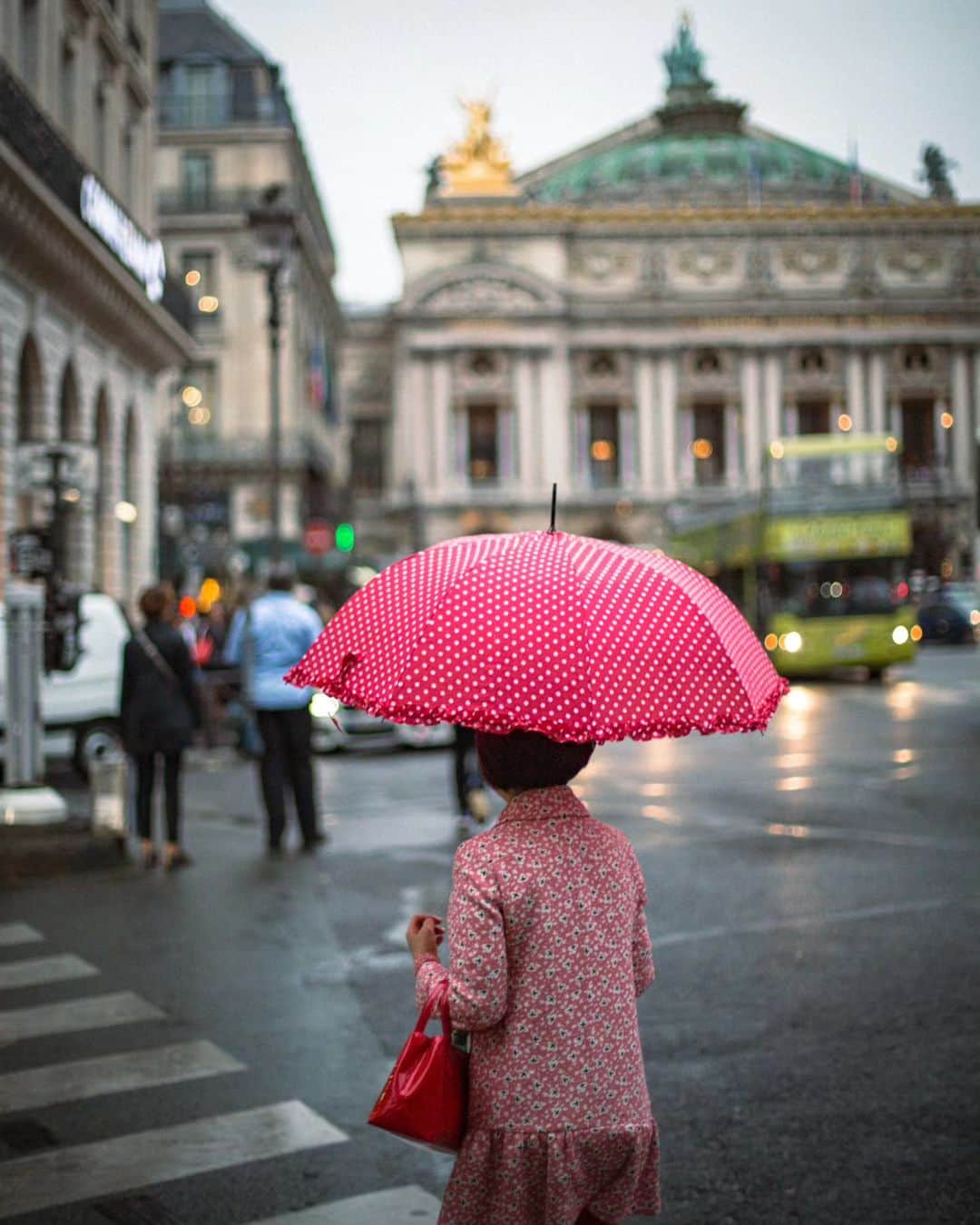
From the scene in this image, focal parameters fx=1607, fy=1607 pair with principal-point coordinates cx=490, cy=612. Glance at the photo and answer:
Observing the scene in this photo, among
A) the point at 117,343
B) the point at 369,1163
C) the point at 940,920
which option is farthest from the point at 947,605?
the point at 369,1163

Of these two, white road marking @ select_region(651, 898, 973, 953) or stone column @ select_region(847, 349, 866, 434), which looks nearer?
white road marking @ select_region(651, 898, 973, 953)

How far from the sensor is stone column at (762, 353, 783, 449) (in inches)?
3051

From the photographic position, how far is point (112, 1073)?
5727mm

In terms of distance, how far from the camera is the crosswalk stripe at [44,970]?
712cm

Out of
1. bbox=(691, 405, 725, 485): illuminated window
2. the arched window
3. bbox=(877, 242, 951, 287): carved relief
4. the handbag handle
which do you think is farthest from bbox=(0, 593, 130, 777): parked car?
bbox=(877, 242, 951, 287): carved relief

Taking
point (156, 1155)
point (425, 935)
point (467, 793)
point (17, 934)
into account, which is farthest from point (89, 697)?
point (425, 935)

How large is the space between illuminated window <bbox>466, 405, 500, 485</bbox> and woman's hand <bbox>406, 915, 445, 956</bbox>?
240 ft

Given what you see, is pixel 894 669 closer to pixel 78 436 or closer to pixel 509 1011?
pixel 78 436

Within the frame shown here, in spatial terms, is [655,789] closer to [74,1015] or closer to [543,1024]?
[74,1015]

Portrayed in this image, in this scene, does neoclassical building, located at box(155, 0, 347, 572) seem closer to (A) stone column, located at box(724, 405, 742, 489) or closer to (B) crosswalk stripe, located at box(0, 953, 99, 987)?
(A) stone column, located at box(724, 405, 742, 489)

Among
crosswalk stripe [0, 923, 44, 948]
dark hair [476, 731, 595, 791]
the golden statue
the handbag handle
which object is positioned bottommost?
crosswalk stripe [0, 923, 44, 948]

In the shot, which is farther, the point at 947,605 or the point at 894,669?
the point at 947,605

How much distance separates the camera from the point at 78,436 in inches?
1030

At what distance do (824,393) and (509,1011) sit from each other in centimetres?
7790
